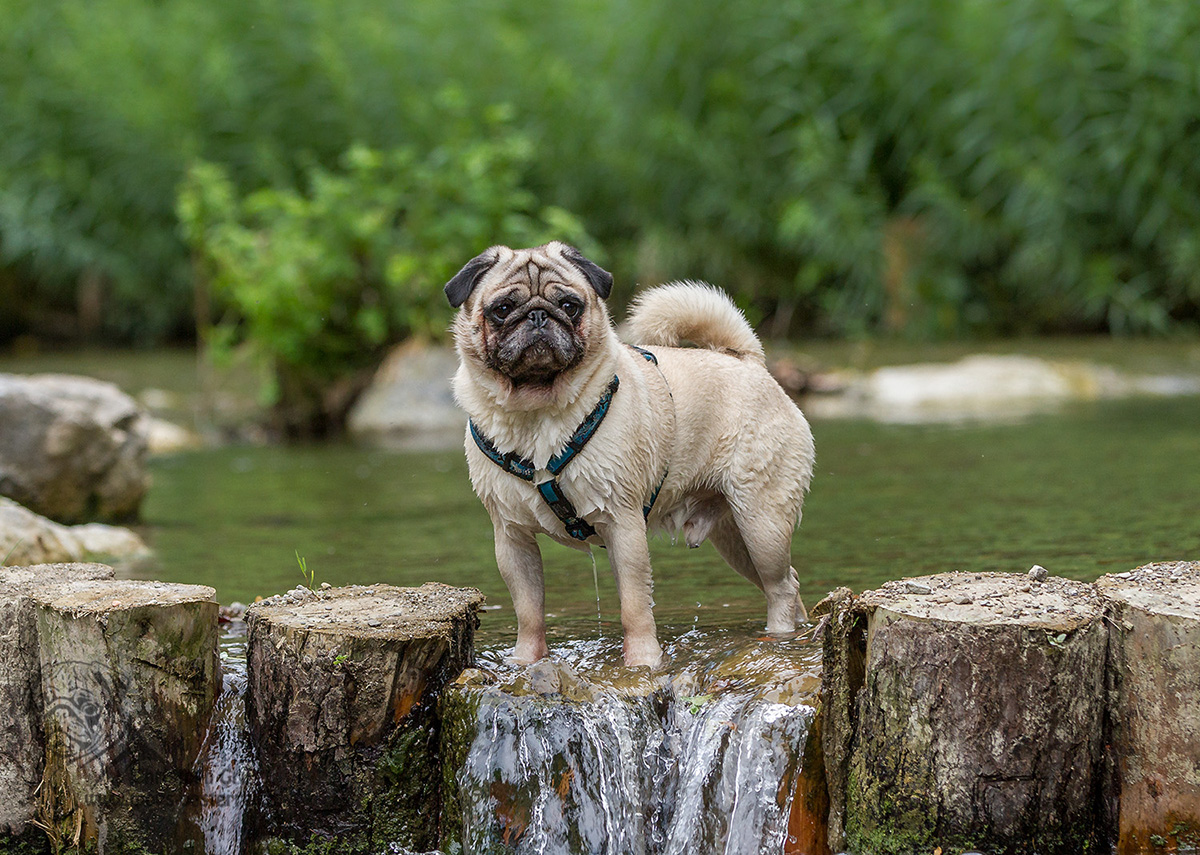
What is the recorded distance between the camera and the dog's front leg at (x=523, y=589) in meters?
4.10

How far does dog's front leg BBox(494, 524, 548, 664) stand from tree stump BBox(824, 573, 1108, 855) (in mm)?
1170

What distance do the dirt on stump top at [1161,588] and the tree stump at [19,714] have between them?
10.3ft

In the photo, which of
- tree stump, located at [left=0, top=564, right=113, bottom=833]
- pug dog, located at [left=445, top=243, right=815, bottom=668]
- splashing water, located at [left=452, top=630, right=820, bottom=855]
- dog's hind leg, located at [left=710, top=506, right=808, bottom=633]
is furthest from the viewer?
dog's hind leg, located at [left=710, top=506, right=808, bottom=633]

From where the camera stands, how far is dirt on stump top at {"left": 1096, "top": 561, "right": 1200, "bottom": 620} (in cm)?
317

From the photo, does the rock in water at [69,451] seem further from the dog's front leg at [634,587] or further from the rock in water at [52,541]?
the dog's front leg at [634,587]

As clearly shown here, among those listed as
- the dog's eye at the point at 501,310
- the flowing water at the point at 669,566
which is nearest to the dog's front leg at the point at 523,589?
the flowing water at the point at 669,566

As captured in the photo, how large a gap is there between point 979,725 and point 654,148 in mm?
13846

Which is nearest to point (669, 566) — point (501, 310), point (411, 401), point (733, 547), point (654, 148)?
point (733, 547)

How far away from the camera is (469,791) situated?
12.0 feet

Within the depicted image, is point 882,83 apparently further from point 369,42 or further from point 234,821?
point 234,821

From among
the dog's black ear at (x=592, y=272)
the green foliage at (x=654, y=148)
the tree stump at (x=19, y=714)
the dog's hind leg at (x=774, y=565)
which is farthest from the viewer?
the green foliage at (x=654, y=148)

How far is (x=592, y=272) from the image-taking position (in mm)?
4031

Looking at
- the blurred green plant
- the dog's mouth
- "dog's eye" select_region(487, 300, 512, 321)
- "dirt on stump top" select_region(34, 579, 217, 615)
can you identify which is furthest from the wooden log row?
the blurred green plant

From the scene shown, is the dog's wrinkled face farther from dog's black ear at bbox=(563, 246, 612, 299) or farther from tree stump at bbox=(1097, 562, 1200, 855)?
tree stump at bbox=(1097, 562, 1200, 855)
